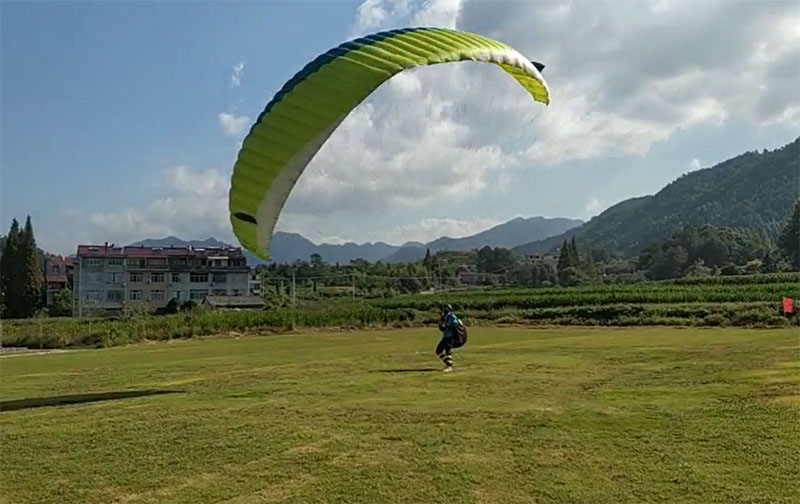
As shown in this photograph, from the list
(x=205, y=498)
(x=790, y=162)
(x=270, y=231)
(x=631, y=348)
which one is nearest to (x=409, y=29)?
(x=270, y=231)

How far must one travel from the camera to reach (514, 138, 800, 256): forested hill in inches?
5556

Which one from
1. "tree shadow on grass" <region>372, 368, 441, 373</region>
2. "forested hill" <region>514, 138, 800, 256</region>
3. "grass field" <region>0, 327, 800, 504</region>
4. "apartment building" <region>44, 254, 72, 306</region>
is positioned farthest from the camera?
"forested hill" <region>514, 138, 800, 256</region>

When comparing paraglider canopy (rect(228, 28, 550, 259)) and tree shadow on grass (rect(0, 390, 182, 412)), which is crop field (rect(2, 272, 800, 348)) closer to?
tree shadow on grass (rect(0, 390, 182, 412))

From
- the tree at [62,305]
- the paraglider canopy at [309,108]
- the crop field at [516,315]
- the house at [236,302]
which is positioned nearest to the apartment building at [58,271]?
the tree at [62,305]

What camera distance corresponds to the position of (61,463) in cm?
666

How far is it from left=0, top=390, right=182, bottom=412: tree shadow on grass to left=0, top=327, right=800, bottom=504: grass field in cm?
5

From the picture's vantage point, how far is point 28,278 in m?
60.3

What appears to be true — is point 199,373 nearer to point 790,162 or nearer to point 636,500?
point 636,500

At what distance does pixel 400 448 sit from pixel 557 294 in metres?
40.2

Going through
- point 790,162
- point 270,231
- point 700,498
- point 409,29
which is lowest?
point 700,498

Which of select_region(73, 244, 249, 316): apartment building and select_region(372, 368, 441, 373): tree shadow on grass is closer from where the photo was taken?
select_region(372, 368, 441, 373): tree shadow on grass

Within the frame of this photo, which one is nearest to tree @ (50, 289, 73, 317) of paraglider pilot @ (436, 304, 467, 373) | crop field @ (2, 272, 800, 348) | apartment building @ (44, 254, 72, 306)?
apartment building @ (44, 254, 72, 306)

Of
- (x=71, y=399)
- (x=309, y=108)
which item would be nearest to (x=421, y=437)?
(x=309, y=108)

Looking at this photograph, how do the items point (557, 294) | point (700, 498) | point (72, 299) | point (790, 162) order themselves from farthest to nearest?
point (790, 162) → point (72, 299) → point (557, 294) → point (700, 498)
